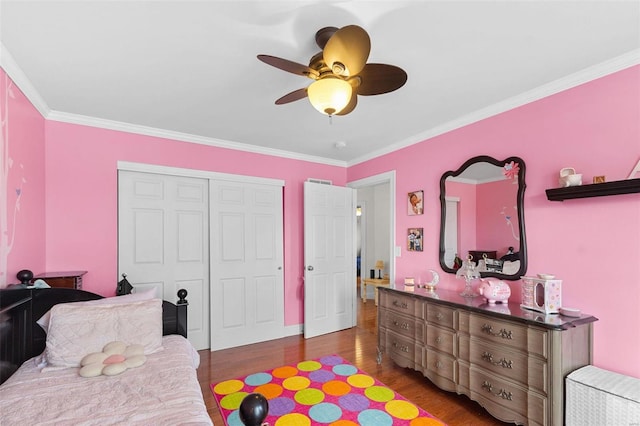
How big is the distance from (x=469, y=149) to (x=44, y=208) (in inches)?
157

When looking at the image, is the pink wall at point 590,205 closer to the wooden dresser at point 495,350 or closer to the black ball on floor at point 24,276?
the wooden dresser at point 495,350

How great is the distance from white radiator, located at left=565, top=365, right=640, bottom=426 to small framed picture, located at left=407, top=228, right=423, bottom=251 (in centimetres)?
172

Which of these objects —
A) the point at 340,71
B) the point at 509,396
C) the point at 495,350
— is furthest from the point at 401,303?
the point at 340,71

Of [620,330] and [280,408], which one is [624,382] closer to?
[620,330]

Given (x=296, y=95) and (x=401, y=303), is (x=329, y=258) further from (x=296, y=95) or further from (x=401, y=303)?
(x=296, y=95)

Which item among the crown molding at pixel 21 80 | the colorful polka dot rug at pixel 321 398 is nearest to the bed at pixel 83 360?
the colorful polka dot rug at pixel 321 398

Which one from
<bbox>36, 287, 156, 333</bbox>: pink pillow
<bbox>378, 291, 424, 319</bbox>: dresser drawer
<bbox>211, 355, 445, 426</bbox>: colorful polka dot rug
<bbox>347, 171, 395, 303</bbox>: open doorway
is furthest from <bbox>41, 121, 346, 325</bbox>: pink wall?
<bbox>347, 171, 395, 303</bbox>: open doorway

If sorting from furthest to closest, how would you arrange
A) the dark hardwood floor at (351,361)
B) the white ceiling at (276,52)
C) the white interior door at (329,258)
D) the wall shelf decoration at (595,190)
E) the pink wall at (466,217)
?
the white interior door at (329,258) < the pink wall at (466,217) < the dark hardwood floor at (351,361) < the wall shelf decoration at (595,190) < the white ceiling at (276,52)

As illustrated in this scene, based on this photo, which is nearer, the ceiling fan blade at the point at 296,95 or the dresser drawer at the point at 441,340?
the ceiling fan blade at the point at 296,95

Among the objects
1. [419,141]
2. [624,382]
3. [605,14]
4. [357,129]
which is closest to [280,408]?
[624,382]

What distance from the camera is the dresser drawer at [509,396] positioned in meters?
1.92

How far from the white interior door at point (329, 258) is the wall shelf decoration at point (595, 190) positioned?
2.60 m

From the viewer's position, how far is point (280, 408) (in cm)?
238

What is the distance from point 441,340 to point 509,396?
585 mm
